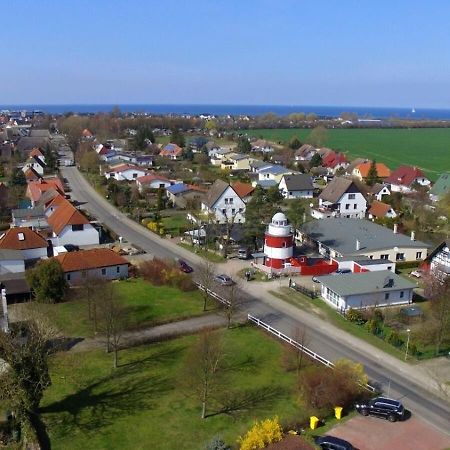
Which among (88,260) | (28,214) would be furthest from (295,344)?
(28,214)

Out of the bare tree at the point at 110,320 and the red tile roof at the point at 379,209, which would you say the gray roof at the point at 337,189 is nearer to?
the red tile roof at the point at 379,209

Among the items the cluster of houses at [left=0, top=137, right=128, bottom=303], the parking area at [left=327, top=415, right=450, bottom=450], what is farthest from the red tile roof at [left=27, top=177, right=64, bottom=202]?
A: the parking area at [left=327, top=415, right=450, bottom=450]

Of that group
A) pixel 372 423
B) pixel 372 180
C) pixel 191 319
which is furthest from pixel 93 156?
pixel 372 423

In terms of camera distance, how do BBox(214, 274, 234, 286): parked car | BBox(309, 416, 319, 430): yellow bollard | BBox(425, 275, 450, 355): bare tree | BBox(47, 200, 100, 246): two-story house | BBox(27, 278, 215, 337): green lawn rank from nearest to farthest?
BBox(309, 416, 319, 430): yellow bollard, BBox(425, 275, 450, 355): bare tree, BBox(27, 278, 215, 337): green lawn, BBox(214, 274, 234, 286): parked car, BBox(47, 200, 100, 246): two-story house

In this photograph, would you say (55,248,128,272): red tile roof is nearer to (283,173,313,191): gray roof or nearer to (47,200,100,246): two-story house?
(47,200,100,246): two-story house

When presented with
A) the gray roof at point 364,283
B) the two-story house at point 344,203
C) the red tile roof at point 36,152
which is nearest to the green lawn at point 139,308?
the gray roof at point 364,283

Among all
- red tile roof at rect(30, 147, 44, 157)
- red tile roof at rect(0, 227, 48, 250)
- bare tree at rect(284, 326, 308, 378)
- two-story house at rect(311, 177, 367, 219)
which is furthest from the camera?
red tile roof at rect(30, 147, 44, 157)

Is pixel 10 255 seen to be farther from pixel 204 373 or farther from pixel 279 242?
pixel 204 373

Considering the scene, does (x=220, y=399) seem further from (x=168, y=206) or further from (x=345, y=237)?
(x=168, y=206)
